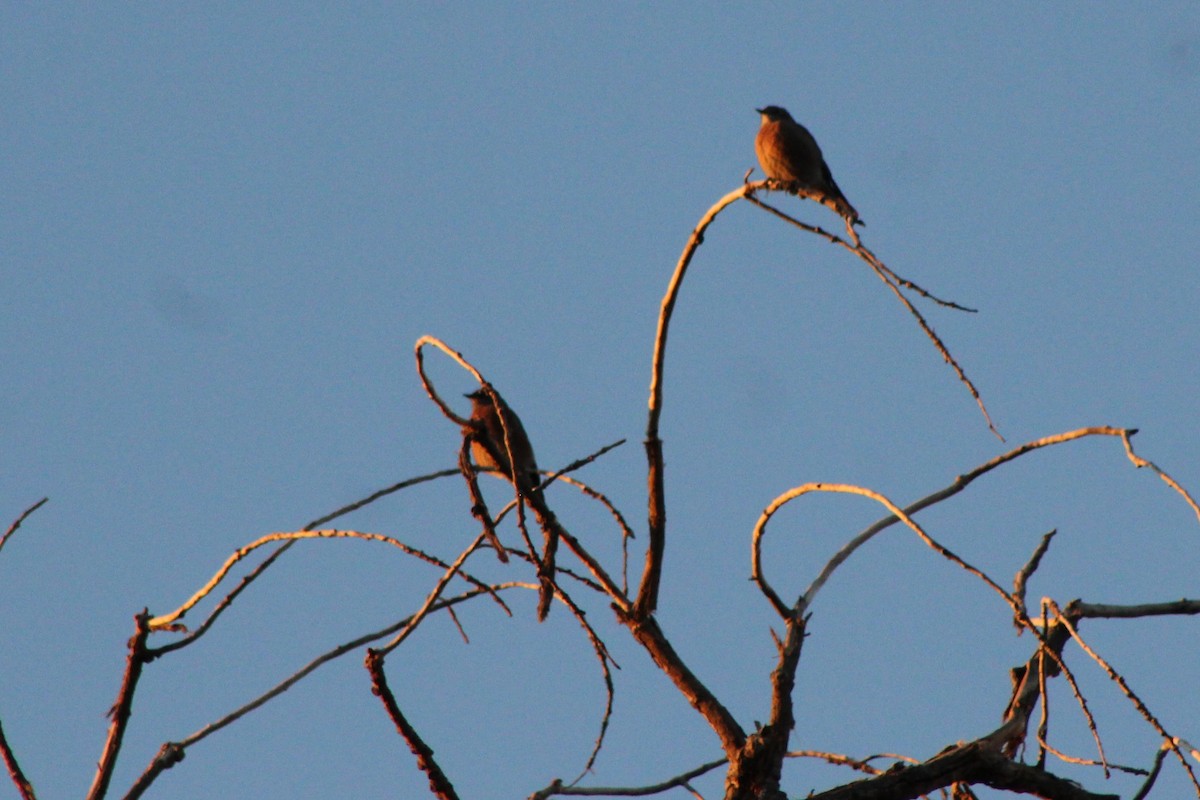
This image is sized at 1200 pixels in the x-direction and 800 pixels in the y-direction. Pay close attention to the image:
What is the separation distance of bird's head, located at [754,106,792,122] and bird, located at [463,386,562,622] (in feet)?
7.38

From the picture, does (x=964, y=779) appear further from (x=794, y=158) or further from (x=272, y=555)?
(x=794, y=158)

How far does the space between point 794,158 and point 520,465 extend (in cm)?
348

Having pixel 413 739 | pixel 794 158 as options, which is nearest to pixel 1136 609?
pixel 413 739

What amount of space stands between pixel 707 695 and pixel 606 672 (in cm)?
34

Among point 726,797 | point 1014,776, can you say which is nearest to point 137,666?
point 726,797

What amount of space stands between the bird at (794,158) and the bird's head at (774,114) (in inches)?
7.9

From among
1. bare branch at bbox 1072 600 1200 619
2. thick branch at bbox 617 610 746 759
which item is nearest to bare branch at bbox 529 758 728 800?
thick branch at bbox 617 610 746 759

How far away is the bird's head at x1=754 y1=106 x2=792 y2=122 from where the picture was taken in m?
8.51

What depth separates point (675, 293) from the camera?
11.6 ft

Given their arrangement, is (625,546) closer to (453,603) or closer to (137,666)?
(453,603)

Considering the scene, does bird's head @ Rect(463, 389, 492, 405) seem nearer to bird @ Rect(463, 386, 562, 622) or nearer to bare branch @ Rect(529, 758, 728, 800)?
bird @ Rect(463, 386, 562, 622)

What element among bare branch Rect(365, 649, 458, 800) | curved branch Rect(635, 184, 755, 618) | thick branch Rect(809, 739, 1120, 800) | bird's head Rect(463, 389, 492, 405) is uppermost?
bird's head Rect(463, 389, 492, 405)

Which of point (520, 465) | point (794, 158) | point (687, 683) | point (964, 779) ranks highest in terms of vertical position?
point (794, 158)

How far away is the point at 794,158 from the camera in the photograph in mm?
7996
